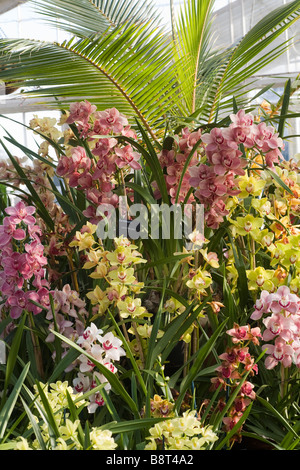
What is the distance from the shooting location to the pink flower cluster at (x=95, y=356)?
2.66ft

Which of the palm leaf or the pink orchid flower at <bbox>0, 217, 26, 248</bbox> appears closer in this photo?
the pink orchid flower at <bbox>0, 217, 26, 248</bbox>

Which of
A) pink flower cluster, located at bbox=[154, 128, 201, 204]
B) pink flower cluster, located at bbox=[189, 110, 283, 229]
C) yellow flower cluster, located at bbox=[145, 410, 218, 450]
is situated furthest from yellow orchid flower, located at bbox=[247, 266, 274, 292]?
yellow flower cluster, located at bbox=[145, 410, 218, 450]

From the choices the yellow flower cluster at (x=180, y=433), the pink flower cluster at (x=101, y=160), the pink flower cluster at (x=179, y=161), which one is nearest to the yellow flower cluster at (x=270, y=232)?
the pink flower cluster at (x=179, y=161)

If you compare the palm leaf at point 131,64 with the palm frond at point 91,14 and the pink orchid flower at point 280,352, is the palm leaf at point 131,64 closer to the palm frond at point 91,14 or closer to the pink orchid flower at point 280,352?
the palm frond at point 91,14

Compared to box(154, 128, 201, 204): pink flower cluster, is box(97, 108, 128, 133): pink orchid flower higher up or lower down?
higher up

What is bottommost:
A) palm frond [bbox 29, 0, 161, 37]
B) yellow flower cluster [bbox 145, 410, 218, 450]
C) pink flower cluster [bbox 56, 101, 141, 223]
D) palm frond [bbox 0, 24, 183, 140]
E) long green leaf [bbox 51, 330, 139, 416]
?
yellow flower cluster [bbox 145, 410, 218, 450]

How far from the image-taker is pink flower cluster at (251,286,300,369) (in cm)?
85

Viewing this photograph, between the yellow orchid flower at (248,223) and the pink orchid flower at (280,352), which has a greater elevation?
the yellow orchid flower at (248,223)

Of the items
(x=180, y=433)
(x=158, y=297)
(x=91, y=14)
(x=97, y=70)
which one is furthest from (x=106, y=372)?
(x=91, y=14)

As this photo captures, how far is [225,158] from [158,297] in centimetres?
35

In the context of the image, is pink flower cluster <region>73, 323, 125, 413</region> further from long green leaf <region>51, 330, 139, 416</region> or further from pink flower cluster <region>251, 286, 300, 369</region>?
pink flower cluster <region>251, 286, 300, 369</region>

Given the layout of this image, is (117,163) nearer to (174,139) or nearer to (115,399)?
(174,139)

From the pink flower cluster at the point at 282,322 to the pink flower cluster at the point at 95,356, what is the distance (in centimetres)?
23

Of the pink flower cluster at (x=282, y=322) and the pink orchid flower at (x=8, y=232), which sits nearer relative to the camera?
the pink flower cluster at (x=282, y=322)
